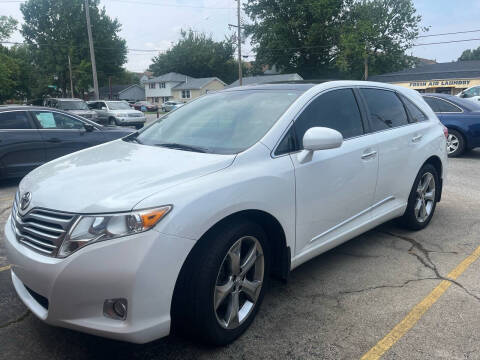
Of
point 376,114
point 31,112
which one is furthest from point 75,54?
point 376,114

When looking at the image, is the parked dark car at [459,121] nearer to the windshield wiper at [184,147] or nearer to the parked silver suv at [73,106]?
the windshield wiper at [184,147]

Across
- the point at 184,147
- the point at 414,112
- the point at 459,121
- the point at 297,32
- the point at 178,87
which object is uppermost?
the point at 297,32

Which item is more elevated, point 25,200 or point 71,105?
point 71,105

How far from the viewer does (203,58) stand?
7944cm

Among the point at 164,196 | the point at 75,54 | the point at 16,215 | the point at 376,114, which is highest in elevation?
the point at 75,54

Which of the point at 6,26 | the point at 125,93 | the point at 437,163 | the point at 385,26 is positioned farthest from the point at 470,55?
the point at 437,163

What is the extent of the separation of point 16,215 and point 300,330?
6.58 ft

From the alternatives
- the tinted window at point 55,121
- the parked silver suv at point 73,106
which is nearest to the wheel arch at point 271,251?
the tinted window at point 55,121

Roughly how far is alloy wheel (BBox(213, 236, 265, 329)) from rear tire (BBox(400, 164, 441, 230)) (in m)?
2.29

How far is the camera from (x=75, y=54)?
183ft

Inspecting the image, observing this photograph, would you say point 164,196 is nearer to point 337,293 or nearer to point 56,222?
point 56,222

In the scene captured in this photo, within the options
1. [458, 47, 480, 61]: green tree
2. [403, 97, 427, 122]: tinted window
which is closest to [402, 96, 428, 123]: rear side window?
[403, 97, 427, 122]: tinted window

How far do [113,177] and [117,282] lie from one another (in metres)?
0.70

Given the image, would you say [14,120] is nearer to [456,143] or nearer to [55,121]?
[55,121]
